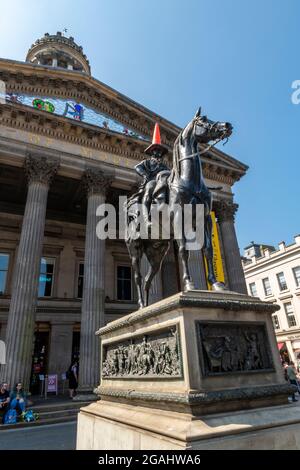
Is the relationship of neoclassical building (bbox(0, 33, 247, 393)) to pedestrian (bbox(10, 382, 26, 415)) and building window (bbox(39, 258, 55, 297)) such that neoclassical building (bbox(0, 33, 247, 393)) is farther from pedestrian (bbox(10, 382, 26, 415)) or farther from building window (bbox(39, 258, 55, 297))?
pedestrian (bbox(10, 382, 26, 415))

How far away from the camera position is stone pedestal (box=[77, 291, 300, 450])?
251cm

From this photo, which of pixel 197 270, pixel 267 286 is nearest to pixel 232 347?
pixel 197 270

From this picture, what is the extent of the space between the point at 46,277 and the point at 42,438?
13.6 meters

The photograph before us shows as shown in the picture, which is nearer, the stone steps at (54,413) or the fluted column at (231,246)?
the stone steps at (54,413)

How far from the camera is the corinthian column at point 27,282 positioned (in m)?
11.3

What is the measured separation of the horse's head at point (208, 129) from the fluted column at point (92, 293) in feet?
34.6

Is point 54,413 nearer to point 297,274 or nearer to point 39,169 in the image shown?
point 39,169

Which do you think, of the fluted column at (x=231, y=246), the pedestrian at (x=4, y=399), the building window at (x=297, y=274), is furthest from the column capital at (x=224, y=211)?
the building window at (x=297, y=274)

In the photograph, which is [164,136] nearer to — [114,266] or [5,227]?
[114,266]

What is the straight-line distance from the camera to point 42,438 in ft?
23.5

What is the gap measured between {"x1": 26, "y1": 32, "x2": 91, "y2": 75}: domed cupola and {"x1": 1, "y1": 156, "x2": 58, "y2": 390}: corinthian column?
20.6 m

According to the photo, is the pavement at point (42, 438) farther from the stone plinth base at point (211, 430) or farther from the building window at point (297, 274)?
the building window at point (297, 274)
